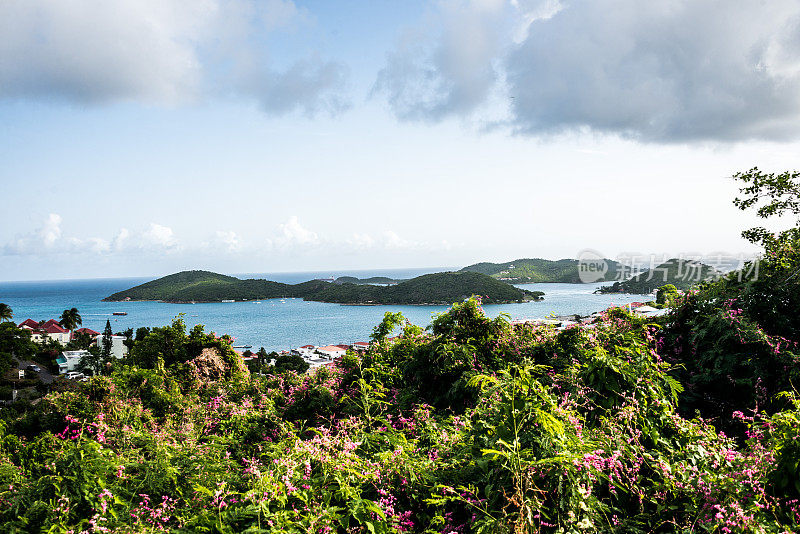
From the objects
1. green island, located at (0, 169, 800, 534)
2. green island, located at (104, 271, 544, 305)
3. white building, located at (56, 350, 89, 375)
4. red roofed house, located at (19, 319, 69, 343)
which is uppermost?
green island, located at (0, 169, 800, 534)

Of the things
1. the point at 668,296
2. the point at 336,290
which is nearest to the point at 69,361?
the point at 668,296

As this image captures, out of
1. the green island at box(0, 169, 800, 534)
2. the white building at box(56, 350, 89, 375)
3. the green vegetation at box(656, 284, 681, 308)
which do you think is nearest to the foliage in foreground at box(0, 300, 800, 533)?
the green island at box(0, 169, 800, 534)

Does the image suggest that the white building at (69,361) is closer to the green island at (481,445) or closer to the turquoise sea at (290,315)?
the turquoise sea at (290,315)

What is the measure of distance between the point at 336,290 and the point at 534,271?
5779 cm

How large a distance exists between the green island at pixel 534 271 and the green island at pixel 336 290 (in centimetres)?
2621

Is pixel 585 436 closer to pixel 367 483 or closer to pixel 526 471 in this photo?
pixel 526 471

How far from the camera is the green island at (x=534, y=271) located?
11812 cm

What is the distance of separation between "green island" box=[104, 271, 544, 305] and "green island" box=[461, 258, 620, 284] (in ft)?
86.0

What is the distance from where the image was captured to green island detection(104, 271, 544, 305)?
8012 cm

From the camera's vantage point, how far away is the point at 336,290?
4759 inches

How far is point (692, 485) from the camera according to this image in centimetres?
238

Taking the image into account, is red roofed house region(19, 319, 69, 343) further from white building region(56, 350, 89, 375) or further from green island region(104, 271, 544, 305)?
green island region(104, 271, 544, 305)

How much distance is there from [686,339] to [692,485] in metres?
3.88

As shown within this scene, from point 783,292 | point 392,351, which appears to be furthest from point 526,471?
point 783,292
